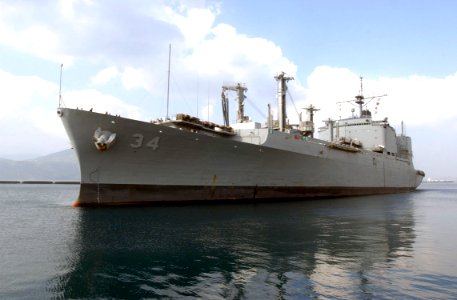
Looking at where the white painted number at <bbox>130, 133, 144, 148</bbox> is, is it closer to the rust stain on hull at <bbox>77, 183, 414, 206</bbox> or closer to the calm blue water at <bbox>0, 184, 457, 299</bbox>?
the rust stain on hull at <bbox>77, 183, 414, 206</bbox>

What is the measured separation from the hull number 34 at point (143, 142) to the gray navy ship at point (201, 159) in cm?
5

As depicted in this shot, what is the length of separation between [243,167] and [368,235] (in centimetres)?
1048

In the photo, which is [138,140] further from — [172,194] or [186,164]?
[172,194]

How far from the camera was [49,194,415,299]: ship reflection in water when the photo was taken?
646cm

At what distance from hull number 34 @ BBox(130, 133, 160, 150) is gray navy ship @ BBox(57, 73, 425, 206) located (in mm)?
50

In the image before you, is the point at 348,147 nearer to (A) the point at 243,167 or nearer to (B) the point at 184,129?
(A) the point at 243,167

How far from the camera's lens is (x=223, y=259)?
8.51 m

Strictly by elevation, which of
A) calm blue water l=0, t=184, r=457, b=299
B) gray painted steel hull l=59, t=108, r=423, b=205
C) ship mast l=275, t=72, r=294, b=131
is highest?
ship mast l=275, t=72, r=294, b=131

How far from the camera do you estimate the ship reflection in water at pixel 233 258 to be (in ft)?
21.2

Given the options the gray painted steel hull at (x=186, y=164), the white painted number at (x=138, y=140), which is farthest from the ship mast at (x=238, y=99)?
the white painted number at (x=138, y=140)

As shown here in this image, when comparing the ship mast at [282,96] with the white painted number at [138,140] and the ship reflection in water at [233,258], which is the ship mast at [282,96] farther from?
the ship reflection in water at [233,258]

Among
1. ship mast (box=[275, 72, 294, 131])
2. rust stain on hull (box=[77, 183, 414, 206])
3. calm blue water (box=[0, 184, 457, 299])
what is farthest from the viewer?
ship mast (box=[275, 72, 294, 131])

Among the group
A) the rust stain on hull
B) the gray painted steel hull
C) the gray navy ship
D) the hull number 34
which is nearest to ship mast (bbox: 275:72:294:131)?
the gray navy ship

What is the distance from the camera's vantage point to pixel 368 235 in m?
12.1
